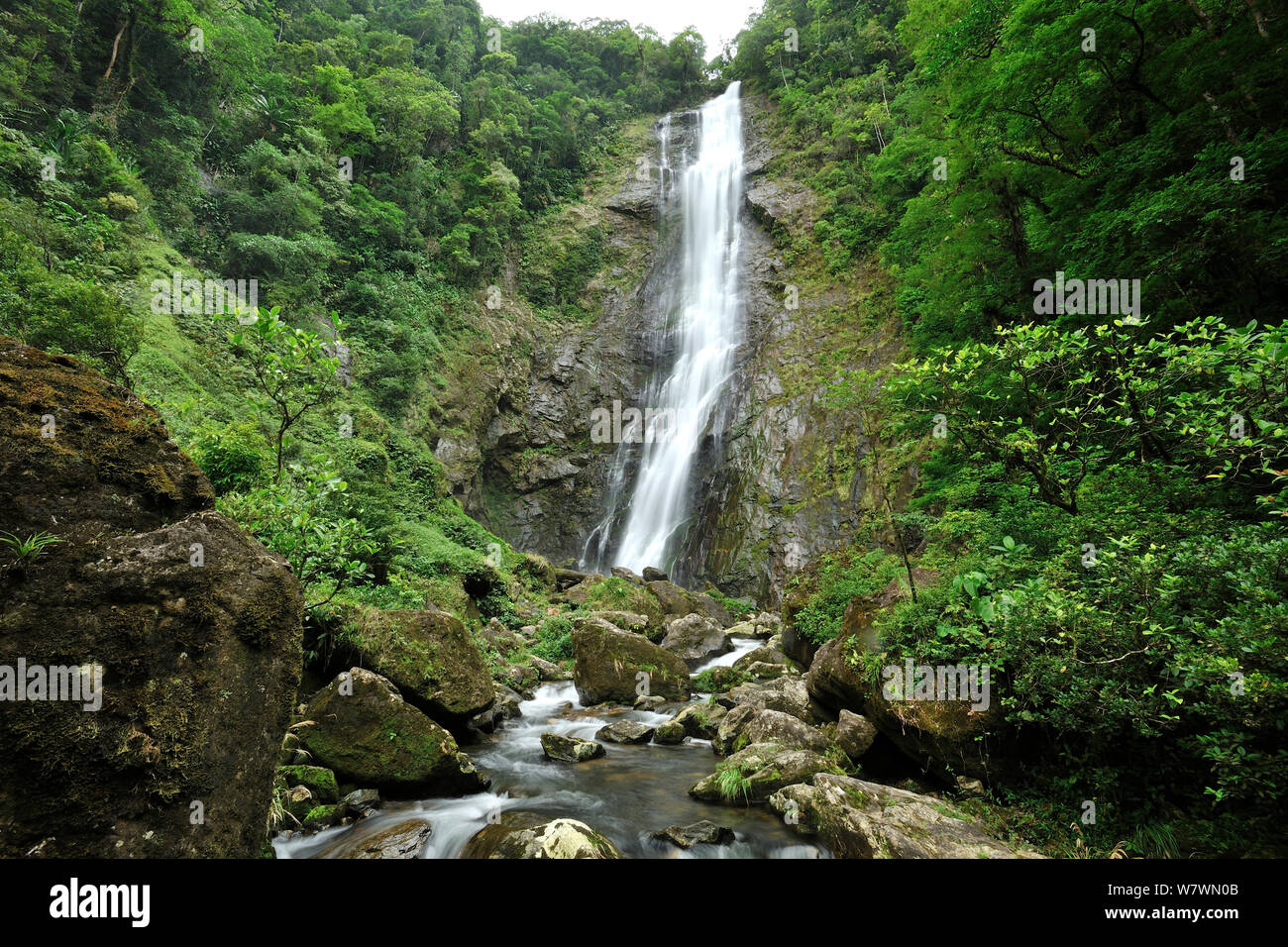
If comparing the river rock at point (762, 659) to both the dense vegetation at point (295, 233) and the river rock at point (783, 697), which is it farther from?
the dense vegetation at point (295, 233)

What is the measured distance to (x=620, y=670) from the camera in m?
11.4

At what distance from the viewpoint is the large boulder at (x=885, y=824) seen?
4652 millimetres

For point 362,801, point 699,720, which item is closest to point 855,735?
point 699,720

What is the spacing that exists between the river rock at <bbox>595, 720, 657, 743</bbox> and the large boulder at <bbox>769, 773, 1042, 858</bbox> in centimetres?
358

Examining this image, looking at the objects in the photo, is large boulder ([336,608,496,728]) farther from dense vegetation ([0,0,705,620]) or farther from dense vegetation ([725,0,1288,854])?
dense vegetation ([725,0,1288,854])

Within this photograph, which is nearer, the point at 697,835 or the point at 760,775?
the point at 697,835

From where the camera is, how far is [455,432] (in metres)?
24.8

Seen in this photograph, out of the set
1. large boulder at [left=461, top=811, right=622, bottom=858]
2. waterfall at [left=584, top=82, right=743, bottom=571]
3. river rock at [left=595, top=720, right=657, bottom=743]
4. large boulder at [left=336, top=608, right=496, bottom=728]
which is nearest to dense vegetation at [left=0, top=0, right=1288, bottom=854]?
large boulder at [left=336, top=608, right=496, bottom=728]

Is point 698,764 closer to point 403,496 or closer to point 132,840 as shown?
point 132,840

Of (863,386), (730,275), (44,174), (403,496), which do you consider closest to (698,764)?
(863,386)

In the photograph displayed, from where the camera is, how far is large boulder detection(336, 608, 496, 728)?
295 inches

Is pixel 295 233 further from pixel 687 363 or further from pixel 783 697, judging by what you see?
pixel 783 697

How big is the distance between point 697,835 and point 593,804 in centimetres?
160

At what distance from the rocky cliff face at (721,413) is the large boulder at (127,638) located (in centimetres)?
1845
